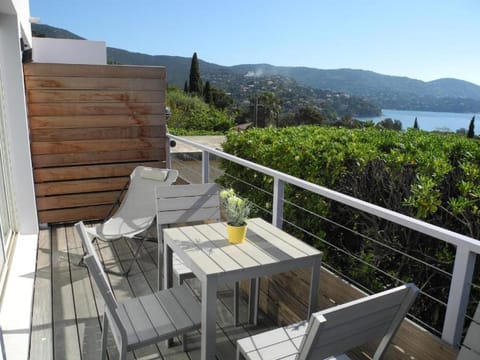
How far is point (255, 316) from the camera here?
2.88 m

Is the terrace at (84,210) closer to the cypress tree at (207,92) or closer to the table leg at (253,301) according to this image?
the table leg at (253,301)

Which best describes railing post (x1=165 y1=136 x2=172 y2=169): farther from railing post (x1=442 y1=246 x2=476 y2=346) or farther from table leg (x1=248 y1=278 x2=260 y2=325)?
railing post (x1=442 y1=246 x2=476 y2=346)

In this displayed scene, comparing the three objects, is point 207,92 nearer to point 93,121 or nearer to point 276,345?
point 93,121

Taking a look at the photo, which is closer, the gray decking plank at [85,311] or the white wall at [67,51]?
the gray decking plank at [85,311]

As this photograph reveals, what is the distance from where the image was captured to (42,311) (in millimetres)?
2969

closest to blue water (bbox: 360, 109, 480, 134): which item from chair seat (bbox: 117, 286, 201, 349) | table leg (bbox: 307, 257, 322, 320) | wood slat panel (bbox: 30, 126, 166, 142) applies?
wood slat panel (bbox: 30, 126, 166, 142)

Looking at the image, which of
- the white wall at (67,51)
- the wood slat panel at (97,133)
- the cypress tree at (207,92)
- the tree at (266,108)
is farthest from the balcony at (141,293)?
the cypress tree at (207,92)

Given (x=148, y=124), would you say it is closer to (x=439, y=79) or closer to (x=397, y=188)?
(x=397, y=188)

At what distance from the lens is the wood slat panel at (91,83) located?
4559 mm

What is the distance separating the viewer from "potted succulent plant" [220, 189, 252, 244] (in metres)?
2.32

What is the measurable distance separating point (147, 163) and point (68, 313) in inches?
103

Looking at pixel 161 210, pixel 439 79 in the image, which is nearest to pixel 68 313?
pixel 161 210

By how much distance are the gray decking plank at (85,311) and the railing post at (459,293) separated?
1974 millimetres

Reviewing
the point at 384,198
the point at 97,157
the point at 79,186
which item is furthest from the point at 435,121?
the point at 79,186
